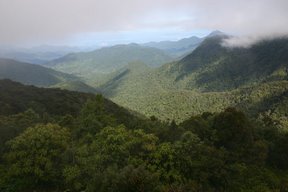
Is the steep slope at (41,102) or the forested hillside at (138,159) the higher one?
the forested hillside at (138,159)

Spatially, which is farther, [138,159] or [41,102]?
[41,102]

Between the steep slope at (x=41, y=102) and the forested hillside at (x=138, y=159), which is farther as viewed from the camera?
the steep slope at (x=41, y=102)

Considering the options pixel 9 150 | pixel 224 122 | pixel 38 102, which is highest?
pixel 224 122

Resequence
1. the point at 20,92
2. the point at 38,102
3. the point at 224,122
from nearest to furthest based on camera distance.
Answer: the point at 224,122 → the point at 38,102 → the point at 20,92

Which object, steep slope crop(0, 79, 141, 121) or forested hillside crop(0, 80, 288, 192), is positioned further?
steep slope crop(0, 79, 141, 121)

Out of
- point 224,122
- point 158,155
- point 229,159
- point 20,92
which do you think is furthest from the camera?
point 20,92

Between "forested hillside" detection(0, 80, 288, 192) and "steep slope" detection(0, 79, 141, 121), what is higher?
"forested hillside" detection(0, 80, 288, 192)

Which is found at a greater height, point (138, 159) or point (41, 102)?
point (138, 159)

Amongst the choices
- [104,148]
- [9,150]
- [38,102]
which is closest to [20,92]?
[38,102]

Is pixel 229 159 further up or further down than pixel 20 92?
further up

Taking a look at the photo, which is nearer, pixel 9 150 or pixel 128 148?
pixel 128 148

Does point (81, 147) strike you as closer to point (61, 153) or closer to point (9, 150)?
point (61, 153)
